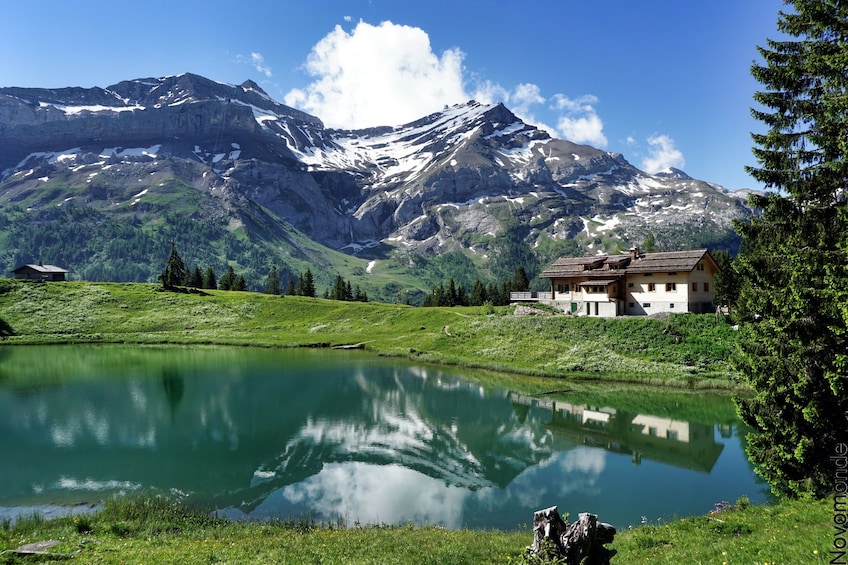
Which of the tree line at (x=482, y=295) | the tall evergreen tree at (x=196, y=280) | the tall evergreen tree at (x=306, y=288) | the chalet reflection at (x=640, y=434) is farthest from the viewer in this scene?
the tall evergreen tree at (x=306, y=288)

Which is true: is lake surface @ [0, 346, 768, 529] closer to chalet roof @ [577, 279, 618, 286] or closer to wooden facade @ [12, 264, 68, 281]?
chalet roof @ [577, 279, 618, 286]

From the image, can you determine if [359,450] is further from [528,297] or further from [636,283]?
[528,297]

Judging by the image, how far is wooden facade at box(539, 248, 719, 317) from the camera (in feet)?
226

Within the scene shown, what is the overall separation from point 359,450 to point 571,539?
2532cm

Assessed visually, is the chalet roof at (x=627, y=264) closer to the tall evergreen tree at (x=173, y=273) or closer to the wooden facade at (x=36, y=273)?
the tall evergreen tree at (x=173, y=273)

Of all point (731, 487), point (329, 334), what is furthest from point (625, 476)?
point (329, 334)

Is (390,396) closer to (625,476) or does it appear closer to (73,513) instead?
(625,476)

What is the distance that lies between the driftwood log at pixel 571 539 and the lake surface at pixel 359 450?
12.3 m

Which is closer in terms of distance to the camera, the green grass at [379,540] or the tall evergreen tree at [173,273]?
the green grass at [379,540]

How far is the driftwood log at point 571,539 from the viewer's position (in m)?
10.9

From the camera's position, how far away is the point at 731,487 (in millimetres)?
27219

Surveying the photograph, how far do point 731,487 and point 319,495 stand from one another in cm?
2422

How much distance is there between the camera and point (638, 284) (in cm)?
7431

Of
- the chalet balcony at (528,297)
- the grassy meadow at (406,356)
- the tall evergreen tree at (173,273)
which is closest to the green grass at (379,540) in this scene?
the grassy meadow at (406,356)
